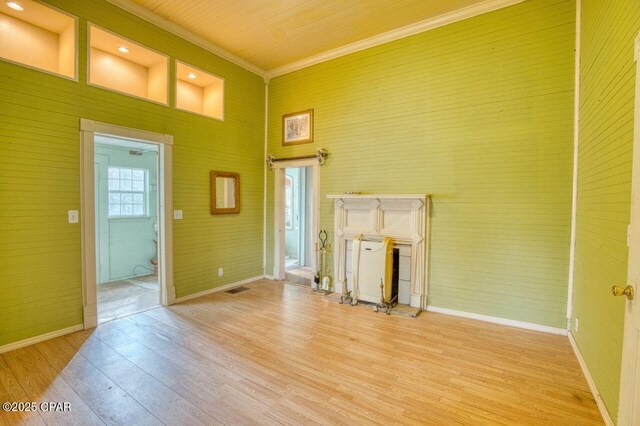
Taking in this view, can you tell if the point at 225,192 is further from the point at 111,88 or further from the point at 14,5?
the point at 14,5

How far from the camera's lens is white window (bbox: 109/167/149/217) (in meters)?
5.41

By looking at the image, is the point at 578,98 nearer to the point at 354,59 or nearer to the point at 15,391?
the point at 354,59

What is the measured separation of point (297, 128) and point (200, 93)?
5.50 feet

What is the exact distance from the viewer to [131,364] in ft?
8.55

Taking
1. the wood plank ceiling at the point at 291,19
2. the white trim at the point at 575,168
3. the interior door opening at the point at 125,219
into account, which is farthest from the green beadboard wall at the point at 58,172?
the white trim at the point at 575,168

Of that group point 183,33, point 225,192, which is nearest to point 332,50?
point 183,33

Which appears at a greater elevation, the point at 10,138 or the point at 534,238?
the point at 10,138

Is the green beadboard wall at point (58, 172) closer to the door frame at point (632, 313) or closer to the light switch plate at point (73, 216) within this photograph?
the light switch plate at point (73, 216)

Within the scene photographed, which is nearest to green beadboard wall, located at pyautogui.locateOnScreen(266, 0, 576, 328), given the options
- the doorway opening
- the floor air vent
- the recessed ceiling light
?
the floor air vent

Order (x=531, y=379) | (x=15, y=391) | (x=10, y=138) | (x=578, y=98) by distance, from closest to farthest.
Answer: (x=15, y=391), (x=531, y=379), (x=10, y=138), (x=578, y=98)

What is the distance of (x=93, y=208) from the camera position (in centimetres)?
338

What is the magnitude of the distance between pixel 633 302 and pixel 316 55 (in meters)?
4.80

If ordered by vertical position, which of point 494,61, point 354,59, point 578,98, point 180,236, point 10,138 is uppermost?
point 354,59

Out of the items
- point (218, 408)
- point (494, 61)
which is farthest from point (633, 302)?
point (494, 61)
